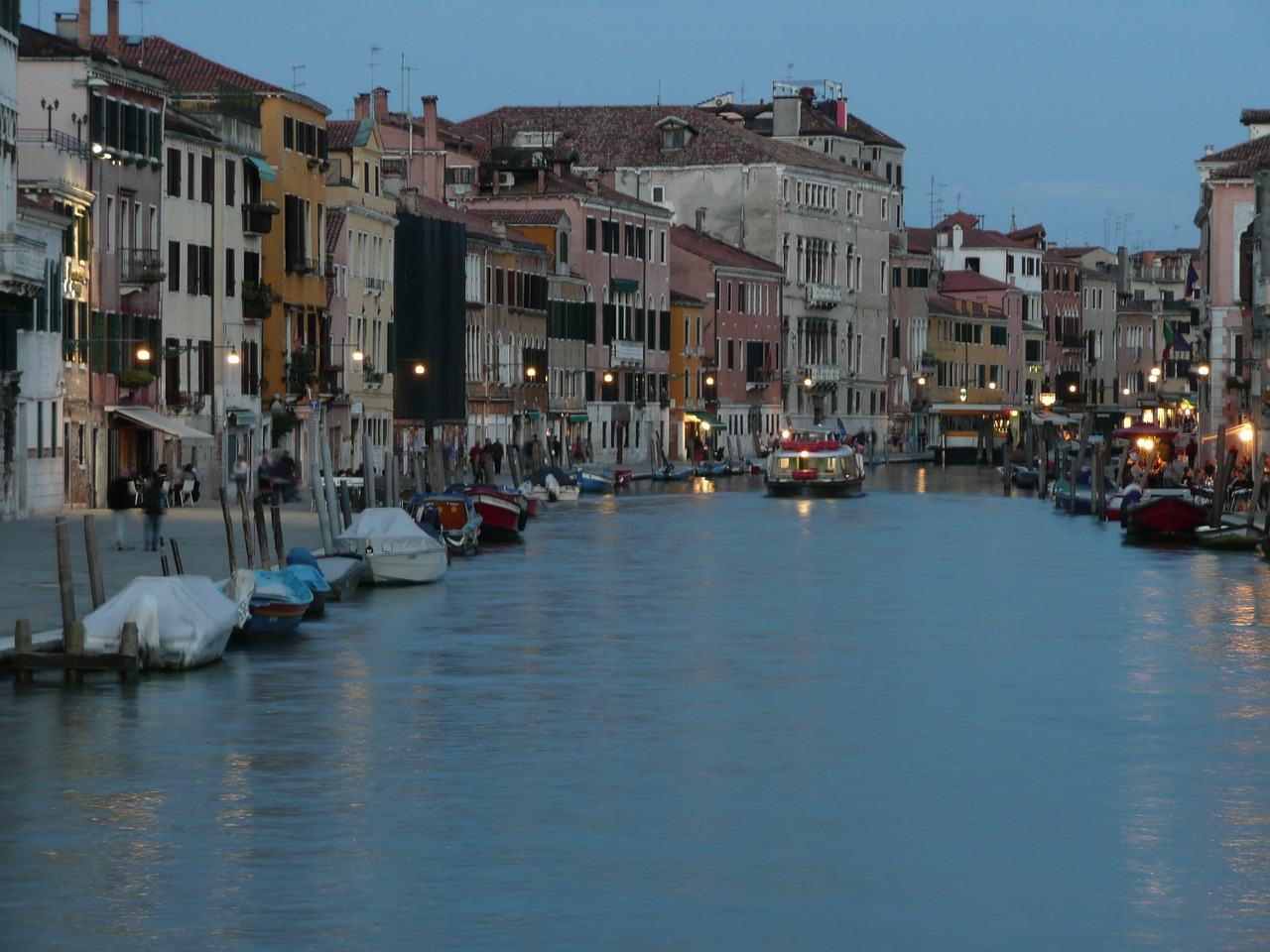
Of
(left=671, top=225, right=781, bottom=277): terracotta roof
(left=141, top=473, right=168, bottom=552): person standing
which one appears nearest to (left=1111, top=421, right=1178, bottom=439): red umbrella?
(left=671, top=225, right=781, bottom=277): terracotta roof

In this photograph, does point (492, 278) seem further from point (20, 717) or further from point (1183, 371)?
point (1183, 371)

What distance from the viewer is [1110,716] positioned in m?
23.8

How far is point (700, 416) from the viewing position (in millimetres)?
104562

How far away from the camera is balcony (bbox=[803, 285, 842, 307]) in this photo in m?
118

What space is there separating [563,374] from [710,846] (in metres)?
75.2

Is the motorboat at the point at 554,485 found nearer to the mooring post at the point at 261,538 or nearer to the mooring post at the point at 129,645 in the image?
the mooring post at the point at 261,538

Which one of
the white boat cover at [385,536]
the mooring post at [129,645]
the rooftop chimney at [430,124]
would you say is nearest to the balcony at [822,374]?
the rooftop chimney at [430,124]

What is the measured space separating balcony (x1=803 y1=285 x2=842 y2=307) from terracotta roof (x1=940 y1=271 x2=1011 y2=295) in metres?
28.3

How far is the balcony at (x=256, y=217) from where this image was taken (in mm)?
62062

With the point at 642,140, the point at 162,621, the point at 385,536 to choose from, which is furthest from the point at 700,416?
the point at 162,621

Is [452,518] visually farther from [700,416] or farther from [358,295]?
[700,416]

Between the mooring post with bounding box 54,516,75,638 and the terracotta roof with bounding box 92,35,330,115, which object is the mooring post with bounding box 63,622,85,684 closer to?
the mooring post with bounding box 54,516,75,638

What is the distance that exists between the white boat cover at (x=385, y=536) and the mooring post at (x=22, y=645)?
13.2m

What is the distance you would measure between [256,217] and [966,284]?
91551mm
